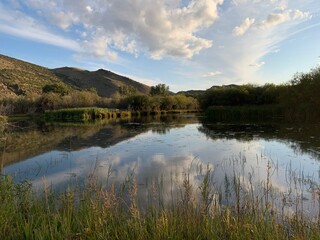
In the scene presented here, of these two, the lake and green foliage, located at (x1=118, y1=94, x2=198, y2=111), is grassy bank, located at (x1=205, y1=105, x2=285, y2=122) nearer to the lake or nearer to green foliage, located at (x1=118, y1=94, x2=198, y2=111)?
the lake

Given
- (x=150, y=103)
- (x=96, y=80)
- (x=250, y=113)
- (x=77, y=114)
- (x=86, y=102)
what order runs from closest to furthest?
1. (x=250, y=113)
2. (x=77, y=114)
3. (x=86, y=102)
4. (x=150, y=103)
5. (x=96, y=80)

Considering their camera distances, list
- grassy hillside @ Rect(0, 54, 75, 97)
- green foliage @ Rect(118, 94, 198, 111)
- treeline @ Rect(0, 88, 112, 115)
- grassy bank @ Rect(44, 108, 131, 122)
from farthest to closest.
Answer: grassy hillside @ Rect(0, 54, 75, 97) → green foliage @ Rect(118, 94, 198, 111) → treeline @ Rect(0, 88, 112, 115) → grassy bank @ Rect(44, 108, 131, 122)

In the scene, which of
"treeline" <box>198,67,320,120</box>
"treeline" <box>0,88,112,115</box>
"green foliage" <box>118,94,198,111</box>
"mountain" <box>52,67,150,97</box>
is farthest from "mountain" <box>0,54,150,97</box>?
"treeline" <box>198,67,320,120</box>

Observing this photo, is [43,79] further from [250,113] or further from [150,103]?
[250,113]

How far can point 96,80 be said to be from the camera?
122 metres

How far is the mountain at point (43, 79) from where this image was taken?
7375 centimetres

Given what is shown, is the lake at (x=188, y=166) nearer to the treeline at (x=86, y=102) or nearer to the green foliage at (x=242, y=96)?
the green foliage at (x=242, y=96)

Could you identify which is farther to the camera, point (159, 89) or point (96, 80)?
point (96, 80)

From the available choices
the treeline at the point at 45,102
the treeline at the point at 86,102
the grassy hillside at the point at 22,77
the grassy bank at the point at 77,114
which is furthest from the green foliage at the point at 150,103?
the grassy hillside at the point at 22,77

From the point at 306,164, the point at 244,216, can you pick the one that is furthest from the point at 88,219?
the point at 306,164

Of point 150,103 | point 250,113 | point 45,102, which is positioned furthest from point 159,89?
point 250,113

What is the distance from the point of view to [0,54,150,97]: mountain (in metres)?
73.8

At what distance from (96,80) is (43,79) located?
29.4m

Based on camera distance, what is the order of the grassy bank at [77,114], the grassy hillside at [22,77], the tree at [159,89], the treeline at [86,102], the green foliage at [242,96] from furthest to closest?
the tree at [159,89]
the grassy hillside at [22,77]
the treeline at [86,102]
the grassy bank at [77,114]
the green foliage at [242,96]
